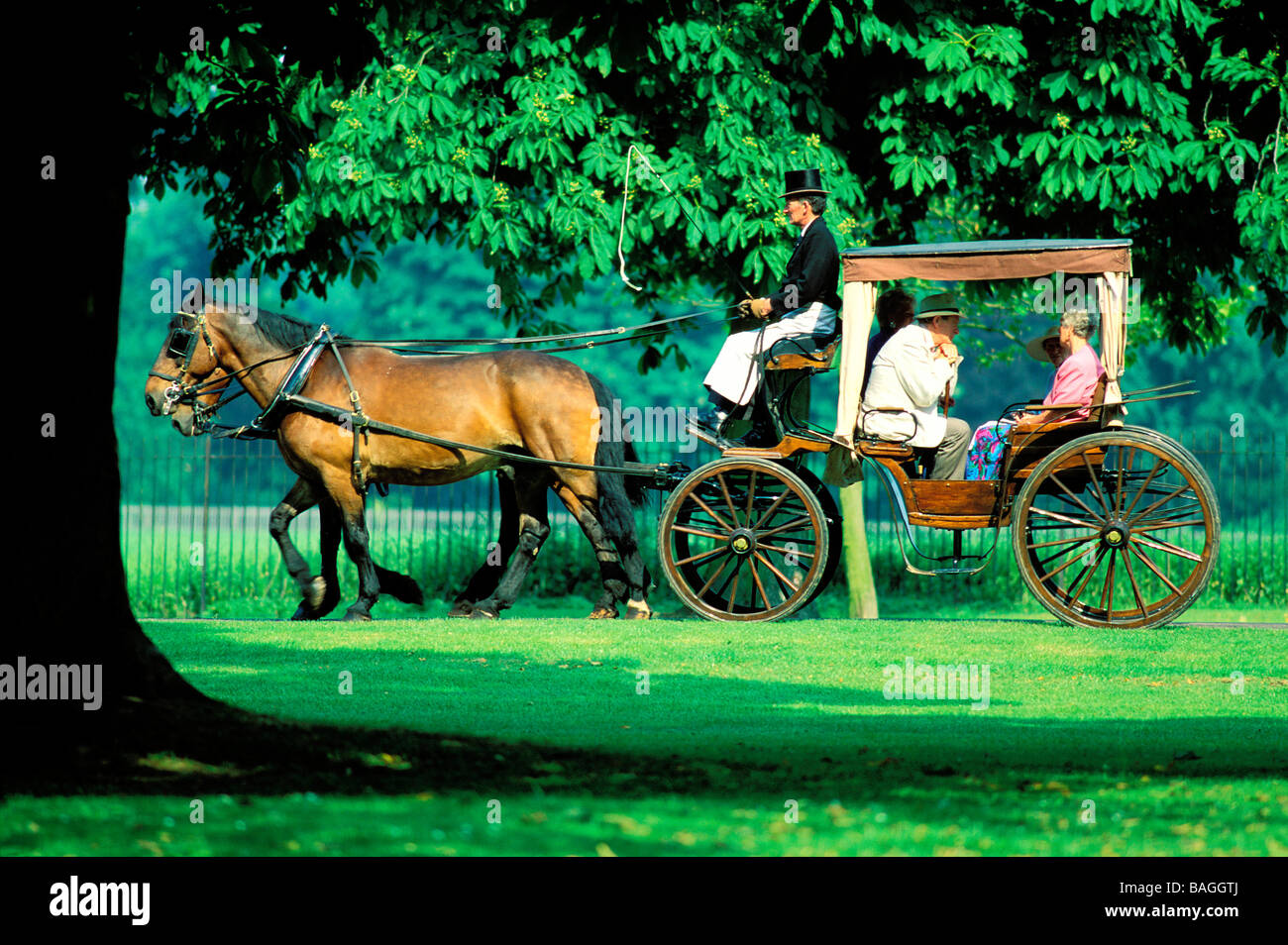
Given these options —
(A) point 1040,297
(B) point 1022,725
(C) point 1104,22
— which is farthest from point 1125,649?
(C) point 1104,22

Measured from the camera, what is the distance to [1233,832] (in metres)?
5.82

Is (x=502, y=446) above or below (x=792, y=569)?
above

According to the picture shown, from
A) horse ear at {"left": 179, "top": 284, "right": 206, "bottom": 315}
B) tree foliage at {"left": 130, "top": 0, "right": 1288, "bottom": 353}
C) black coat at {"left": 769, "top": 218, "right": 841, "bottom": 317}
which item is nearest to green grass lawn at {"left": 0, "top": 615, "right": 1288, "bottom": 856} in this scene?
black coat at {"left": 769, "top": 218, "right": 841, "bottom": 317}

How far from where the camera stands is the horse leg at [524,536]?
46.0 ft

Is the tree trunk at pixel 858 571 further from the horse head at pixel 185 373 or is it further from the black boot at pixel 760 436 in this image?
the horse head at pixel 185 373

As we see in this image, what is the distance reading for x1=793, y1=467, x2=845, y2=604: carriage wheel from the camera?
41.6 feet

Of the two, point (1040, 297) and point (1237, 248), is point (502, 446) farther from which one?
point (1237, 248)

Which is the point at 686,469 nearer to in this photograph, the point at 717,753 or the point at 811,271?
the point at 811,271

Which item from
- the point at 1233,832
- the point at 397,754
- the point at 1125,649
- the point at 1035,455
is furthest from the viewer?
the point at 1035,455

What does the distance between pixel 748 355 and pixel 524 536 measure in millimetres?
2550

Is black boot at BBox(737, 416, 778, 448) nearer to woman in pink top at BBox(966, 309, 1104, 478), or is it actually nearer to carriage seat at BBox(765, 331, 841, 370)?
carriage seat at BBox(765, 331, 841, 370)

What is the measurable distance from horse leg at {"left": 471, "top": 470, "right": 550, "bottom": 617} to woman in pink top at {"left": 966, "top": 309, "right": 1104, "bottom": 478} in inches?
135

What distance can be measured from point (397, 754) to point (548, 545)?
13.5 m

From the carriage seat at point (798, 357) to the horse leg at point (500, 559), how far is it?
3.04m
